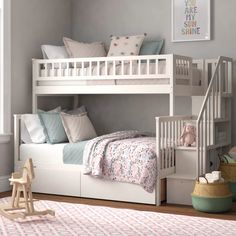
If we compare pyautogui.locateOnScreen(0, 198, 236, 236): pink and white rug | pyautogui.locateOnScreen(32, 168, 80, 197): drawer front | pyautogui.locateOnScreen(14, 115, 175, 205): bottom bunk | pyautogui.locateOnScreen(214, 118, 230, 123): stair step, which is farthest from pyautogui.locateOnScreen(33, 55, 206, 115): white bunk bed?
pyautogui.locateOnScreen(0, 198, 236, 236): pink and white rug

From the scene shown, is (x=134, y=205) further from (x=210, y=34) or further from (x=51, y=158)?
(x=210, y=34)

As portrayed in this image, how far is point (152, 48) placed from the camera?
5719mm

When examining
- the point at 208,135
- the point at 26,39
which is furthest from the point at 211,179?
the point at 26,39

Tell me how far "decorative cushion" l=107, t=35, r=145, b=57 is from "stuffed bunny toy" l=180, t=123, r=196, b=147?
3.94 ft

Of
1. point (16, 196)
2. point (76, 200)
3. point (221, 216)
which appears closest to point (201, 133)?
point (221, 216)

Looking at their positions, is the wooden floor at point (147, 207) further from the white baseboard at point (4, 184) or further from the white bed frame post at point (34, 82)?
the white bed frame post at point (34, 82)

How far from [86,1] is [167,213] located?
2997 mm

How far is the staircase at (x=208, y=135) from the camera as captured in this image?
15.2 ft

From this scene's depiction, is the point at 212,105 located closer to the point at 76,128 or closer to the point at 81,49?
the point at 76,128

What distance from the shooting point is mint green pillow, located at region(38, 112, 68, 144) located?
5270 millimetres

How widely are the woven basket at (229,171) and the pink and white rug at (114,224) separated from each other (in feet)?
2.81

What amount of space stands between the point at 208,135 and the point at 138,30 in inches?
63.2

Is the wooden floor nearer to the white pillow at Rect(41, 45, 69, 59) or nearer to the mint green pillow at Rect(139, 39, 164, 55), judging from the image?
the white pillow at Rect(41, 45, 69, 59)

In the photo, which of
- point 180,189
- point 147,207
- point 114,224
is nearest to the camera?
point 114,224
